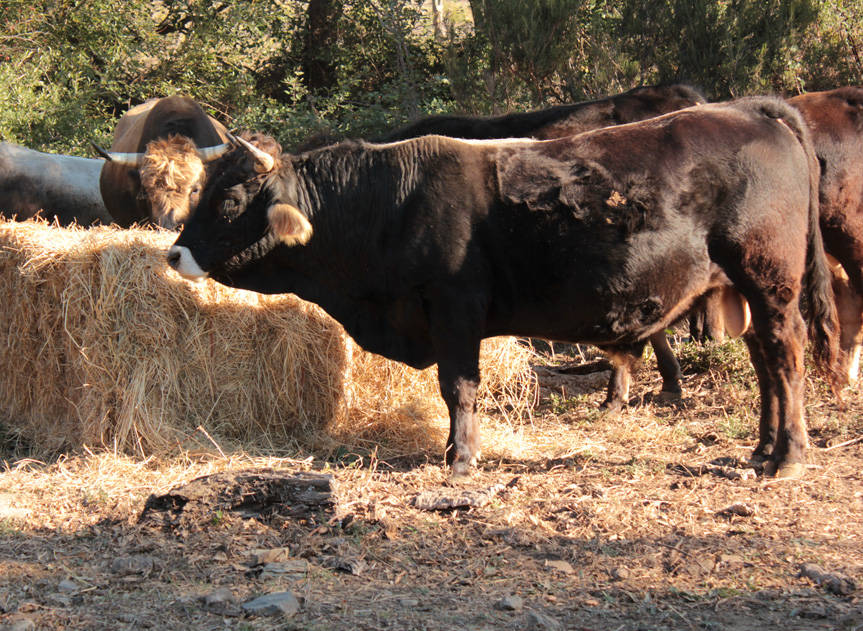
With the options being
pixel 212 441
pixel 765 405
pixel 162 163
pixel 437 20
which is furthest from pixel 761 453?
pixel 437 20

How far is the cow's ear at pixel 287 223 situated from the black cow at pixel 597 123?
1.63m

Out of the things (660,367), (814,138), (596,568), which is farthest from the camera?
(660,367)

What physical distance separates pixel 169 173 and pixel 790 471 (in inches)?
274

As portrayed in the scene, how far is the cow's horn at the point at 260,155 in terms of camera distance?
5484mm

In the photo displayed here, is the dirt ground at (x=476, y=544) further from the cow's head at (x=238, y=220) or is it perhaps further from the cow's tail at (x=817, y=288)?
the cow's head at (x=238, y=220)

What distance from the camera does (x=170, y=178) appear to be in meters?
9.36

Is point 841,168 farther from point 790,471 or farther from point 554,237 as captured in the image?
point 554,237

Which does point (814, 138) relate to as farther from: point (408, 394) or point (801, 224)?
point (408, 394)

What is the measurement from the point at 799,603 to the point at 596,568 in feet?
2.69

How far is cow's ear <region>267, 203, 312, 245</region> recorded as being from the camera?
541 centimetres

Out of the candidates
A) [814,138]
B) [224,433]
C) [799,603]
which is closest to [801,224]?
[814,138]

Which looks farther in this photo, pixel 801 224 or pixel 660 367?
pixel 660 367

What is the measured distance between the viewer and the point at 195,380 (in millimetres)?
6105

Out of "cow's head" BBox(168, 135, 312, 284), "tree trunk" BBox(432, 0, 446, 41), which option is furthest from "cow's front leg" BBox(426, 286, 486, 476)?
"tree trunk" BBox(432, 0, 446, 41)
